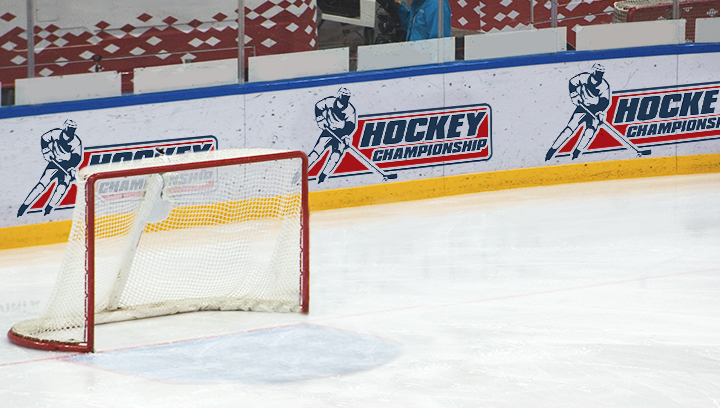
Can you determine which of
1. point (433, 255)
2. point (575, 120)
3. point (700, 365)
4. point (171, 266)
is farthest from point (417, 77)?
point (700, 365)

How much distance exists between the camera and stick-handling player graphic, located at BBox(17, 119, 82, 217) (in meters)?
7.06

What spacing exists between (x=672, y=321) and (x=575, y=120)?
392cm

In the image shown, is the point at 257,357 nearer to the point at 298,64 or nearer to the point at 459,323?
the point at 459,323

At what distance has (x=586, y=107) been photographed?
8992mm

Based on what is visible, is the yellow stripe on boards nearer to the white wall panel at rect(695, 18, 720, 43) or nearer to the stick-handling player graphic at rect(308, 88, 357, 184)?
the stick-handling player graphic at rect(308, 88, 357, 184)

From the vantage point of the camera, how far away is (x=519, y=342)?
5.00 m

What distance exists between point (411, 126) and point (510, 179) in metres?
1.01

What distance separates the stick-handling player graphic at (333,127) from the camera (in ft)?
26.7

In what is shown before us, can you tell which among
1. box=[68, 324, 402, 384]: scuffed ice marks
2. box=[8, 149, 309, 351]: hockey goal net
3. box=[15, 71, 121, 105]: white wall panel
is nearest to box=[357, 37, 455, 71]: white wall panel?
box=[15, 71, 121, 105]: white wall panel

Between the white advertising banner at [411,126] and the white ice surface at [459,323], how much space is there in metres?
0.51

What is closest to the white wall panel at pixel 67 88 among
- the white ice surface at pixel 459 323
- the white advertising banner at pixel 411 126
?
the white advertising banner at pixel 411 126

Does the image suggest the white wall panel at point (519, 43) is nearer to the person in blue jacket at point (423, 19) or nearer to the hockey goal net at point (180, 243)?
the person in blue jacket at point (423, 19)

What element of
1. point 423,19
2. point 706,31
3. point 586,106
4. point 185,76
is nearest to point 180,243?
point 185,76

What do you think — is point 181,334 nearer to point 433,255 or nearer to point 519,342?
point 519,342
